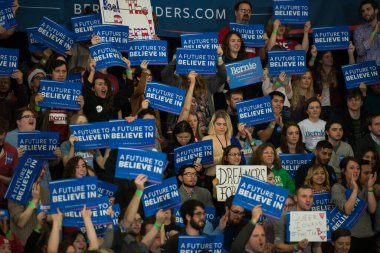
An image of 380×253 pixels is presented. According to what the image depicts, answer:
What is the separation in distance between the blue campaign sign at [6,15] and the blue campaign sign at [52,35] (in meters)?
0.34

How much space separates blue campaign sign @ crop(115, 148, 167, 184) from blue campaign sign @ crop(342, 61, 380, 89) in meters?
4.40

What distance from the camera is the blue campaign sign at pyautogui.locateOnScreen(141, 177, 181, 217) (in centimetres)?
1070

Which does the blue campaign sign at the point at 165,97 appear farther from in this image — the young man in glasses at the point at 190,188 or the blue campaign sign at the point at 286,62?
the blue campaign sign at the point at 286,62

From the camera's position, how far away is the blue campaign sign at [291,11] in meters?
14.7

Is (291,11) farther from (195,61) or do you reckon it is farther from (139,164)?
(139,164)

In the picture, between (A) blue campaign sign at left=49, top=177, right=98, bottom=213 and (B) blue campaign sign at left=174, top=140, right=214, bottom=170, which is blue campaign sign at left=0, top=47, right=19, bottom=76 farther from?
(A) blue campaign sign at left=49, top=177, right=98, bottom=213

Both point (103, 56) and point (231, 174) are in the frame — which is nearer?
point (231, 174)

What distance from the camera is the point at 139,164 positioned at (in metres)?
10.5

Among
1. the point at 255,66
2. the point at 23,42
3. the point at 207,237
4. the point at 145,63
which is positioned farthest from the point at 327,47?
the point at 207,237

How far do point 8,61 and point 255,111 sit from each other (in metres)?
2.83

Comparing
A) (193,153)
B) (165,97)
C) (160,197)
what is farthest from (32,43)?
(160,197)

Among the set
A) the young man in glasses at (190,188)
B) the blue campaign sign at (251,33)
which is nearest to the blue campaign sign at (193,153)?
the young man in glasses at (190,188)

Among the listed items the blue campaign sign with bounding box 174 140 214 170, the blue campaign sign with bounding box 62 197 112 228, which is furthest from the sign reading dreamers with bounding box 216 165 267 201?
the blue campaign sign with bounding box 62 197 112 228

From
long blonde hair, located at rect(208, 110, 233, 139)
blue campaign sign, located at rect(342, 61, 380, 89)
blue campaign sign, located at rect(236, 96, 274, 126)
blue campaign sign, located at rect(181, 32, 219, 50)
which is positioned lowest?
long blonde hair, located at rect(208, 110, 233, 139)
